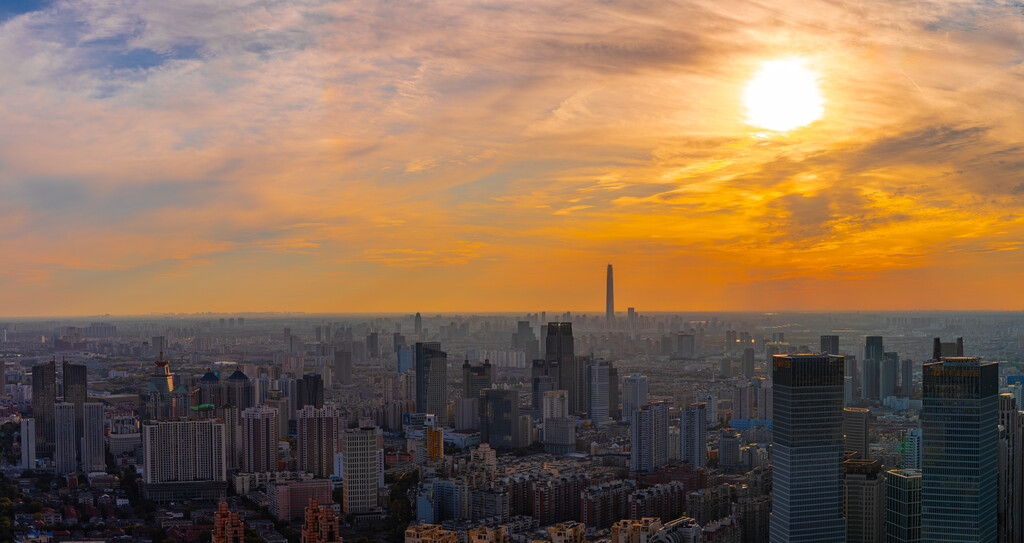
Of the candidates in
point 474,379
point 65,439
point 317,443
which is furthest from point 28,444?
point 474,379

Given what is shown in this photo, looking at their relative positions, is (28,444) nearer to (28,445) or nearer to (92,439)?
(28,445)

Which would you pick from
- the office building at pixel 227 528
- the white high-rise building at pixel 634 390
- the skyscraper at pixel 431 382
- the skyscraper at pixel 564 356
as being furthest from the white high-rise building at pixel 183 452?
the skyscraper at pixel 564 356

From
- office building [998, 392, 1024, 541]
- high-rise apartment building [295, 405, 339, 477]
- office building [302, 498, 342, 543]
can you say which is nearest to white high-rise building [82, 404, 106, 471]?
high-rise apartment building [295, 405, 339, 477]

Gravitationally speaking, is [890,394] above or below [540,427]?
above

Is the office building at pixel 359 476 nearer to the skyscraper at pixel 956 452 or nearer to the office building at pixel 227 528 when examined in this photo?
the office building at pixel 227 528

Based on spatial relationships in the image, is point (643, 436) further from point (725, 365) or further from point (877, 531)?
point (725, 365)

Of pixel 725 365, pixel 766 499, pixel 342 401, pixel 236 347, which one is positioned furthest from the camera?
pixel 236 347

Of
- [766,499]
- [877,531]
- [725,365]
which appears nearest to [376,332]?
[725,365]
